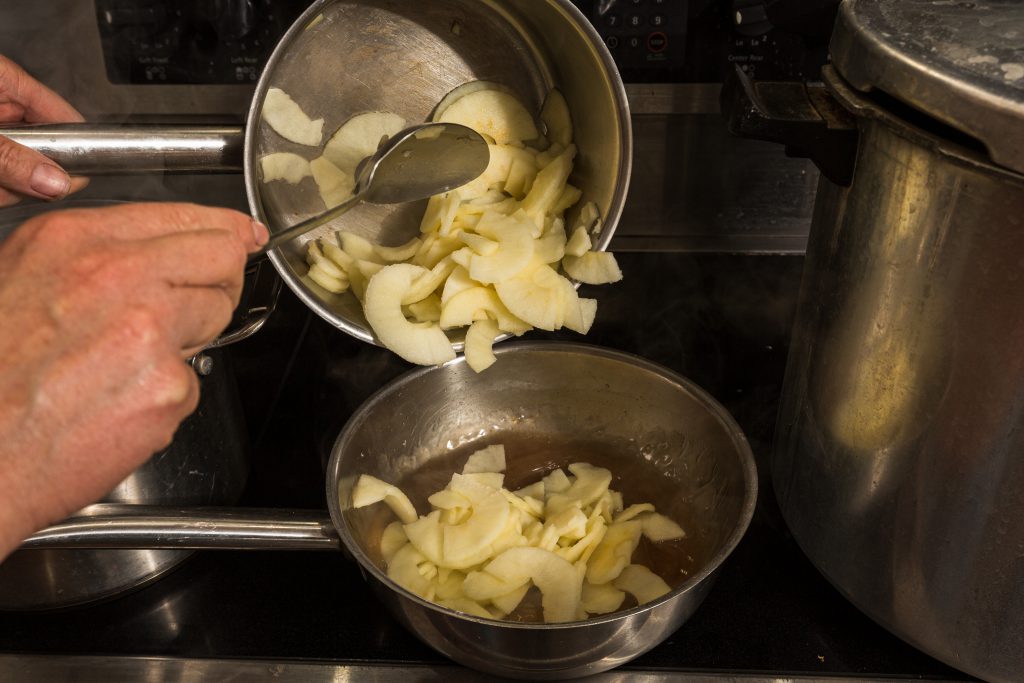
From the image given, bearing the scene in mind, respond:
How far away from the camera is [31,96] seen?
80cm

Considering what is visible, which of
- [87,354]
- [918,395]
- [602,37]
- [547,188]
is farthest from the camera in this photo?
[602,37]

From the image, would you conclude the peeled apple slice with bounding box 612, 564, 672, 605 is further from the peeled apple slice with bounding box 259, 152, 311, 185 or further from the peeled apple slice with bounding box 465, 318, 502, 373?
the peeled apple slice with bounding box 259, 152, 311, 185

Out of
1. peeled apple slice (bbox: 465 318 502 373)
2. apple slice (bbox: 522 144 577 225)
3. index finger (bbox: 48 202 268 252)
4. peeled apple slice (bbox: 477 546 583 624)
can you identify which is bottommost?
peeled apple slice (bbox: 477 546 583 624)

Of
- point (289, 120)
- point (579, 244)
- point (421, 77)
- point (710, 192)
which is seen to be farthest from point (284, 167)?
Result: point (710, 192)

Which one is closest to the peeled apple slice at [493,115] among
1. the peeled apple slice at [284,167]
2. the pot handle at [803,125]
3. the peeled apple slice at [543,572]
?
the peeled apple slice at [284,167]

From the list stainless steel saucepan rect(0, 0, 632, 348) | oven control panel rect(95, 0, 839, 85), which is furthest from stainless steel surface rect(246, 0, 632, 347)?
oven control panel rect(95, 0, 839, 85)

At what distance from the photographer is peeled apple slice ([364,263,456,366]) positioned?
702mm

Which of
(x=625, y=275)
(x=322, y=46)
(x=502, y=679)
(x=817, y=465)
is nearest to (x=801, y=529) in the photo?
(x=817, y=465)

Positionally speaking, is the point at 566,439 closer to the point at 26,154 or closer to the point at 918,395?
the point at 918,395

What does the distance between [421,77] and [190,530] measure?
0.41m

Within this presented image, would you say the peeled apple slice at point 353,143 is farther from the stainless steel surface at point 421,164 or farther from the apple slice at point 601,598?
the apple slice at point 601,598

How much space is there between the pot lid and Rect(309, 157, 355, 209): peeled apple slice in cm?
38

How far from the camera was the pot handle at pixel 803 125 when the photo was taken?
55cm

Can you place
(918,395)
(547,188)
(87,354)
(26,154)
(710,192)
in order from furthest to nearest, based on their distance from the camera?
(710,192), (547,188), (26,154), (918,395), (87,354)
